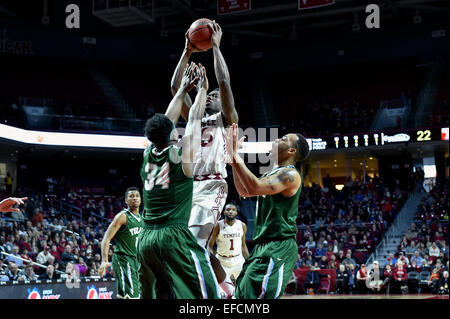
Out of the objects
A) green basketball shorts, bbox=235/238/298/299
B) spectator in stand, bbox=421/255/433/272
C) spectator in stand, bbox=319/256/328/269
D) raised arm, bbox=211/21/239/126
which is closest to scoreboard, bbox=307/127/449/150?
spectator in stand, bbox=421/255/433/272

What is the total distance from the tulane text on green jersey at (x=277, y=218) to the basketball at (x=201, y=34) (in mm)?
1364

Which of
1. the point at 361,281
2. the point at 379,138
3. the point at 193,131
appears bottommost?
the point at 361,281

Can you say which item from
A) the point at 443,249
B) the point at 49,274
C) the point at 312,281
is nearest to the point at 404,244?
the point at 443,249

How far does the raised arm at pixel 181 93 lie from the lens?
14.8 feet

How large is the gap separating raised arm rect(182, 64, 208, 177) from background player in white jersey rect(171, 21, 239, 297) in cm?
21

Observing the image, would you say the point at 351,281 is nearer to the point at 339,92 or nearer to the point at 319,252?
the point at 319,252

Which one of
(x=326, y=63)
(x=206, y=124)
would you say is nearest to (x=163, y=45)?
(x=326, y=63)

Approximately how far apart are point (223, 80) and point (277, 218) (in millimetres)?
1270

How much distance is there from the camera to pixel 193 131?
4.37m

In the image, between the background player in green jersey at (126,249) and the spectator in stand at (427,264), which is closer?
the background player in green jersey at (126,249)

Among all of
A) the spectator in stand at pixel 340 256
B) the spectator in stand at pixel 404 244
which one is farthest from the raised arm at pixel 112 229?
the spectator in stand at pixel 404 244

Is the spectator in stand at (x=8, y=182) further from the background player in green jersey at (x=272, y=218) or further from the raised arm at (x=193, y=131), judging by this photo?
the background player in green jersey at (x=272, y=218)

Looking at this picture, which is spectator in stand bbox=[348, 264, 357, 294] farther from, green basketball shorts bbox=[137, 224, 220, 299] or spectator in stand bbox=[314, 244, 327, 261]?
green basketball shorts bbox=[137, 224, 220, 299]
